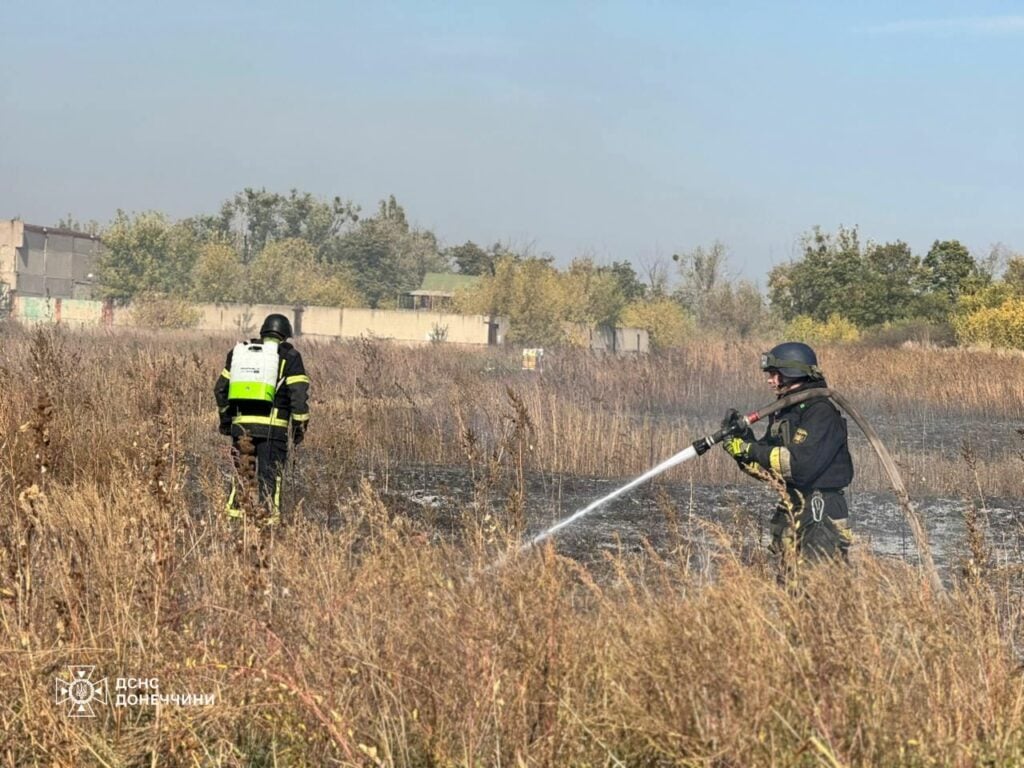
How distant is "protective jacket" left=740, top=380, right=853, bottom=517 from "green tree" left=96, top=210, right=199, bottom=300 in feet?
239

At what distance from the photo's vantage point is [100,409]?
1187cm

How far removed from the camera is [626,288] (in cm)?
9688

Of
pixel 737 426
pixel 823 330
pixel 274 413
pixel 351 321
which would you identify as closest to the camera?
pixel 737 426

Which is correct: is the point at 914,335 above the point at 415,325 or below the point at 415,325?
above

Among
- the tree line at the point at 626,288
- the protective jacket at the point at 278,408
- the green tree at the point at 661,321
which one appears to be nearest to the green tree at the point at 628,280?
the tree line at the point at 626,288

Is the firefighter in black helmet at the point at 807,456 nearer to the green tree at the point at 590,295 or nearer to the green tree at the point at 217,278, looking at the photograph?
the green tree at the point at 590,295

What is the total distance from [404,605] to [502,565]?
365mm

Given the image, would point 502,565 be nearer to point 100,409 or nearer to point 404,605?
point 404,605

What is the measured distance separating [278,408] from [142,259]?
237ft

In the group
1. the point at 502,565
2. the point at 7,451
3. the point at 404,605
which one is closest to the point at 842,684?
the point at 502,565

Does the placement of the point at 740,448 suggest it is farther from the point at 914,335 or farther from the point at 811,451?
the point at 914,335

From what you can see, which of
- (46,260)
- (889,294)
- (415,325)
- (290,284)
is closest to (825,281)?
(889,294)

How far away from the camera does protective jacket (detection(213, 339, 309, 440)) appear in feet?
28.6

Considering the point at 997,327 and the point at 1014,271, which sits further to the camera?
the point at 1014,271
